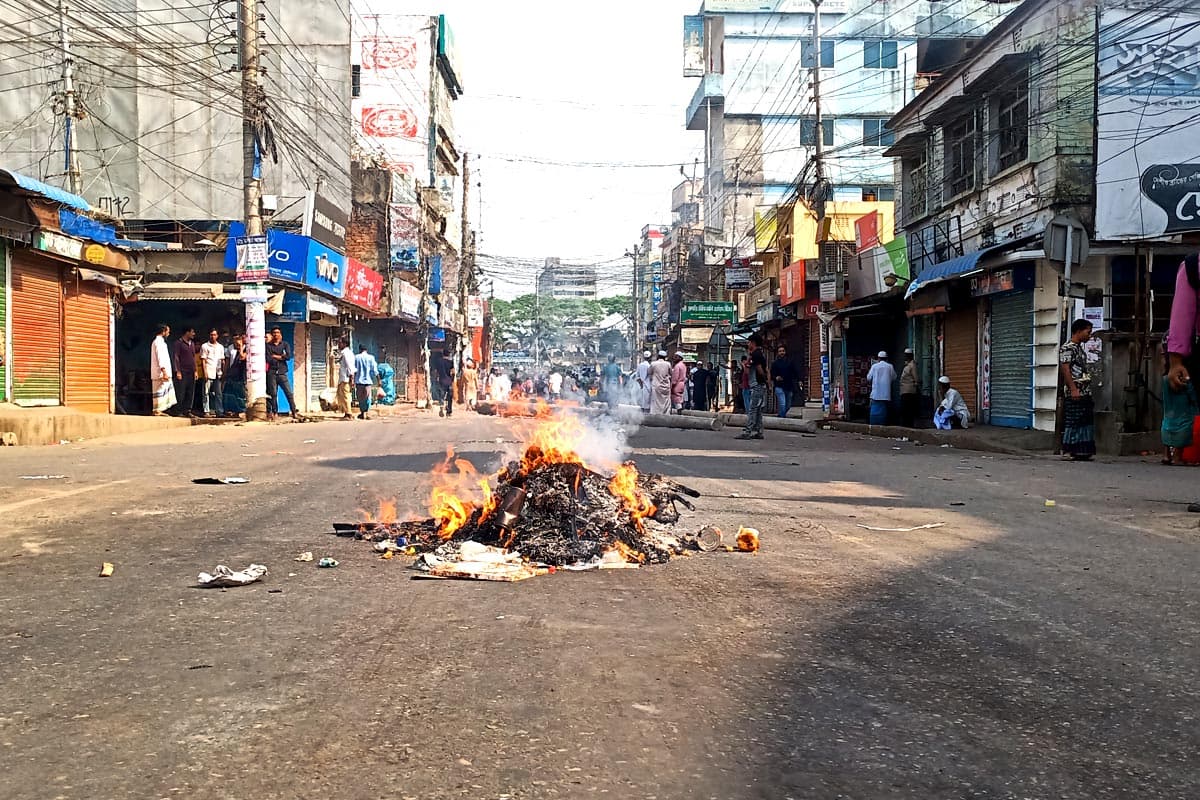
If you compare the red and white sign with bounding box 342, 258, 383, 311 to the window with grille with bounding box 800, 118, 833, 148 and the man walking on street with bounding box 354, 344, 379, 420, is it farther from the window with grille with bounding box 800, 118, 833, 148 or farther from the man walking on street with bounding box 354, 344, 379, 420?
the window with grille with bounding box 800, 118, 833, 148

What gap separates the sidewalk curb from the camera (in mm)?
15601

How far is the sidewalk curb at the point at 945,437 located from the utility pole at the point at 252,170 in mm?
13523

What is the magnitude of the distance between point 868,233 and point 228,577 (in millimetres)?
26408

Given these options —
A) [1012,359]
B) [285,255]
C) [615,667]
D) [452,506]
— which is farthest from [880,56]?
[615,667]

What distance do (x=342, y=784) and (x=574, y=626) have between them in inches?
71.2

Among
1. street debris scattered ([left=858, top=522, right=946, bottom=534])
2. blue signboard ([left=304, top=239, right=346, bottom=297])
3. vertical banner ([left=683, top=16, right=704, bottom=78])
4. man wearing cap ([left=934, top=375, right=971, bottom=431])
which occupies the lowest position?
street debris scattered ([left=858, top=522, right=946, bottom=534])

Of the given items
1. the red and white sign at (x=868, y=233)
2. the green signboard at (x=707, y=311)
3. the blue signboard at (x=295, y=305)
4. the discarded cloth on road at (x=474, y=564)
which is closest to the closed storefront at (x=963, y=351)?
the red and white sign at (x=868, y=233)

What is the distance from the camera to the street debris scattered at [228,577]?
5071mm

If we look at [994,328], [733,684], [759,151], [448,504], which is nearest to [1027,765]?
[733,684]

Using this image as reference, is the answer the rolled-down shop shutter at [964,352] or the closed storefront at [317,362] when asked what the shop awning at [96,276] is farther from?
the rolled-down shop shutter at [964,352]

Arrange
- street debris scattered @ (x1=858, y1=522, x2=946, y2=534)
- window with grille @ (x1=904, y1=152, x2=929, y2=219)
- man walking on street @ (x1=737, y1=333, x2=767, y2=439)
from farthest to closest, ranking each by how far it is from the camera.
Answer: window with grille @ (x1=904, y1=152, x2=929, y2=219) < man walking on street @ (x1=737, y1=333, x2=767, y2=439) < street debris scattered @ (x1=858, y1=522, x2=946, y2=534)

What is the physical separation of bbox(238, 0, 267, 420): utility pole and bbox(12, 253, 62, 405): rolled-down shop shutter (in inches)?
148

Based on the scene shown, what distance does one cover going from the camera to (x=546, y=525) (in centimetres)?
603

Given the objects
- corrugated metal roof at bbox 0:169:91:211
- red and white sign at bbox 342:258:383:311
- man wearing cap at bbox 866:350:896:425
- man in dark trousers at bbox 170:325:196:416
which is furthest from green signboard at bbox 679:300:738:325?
corrugated metal roof at bbox 0:169:91:211
